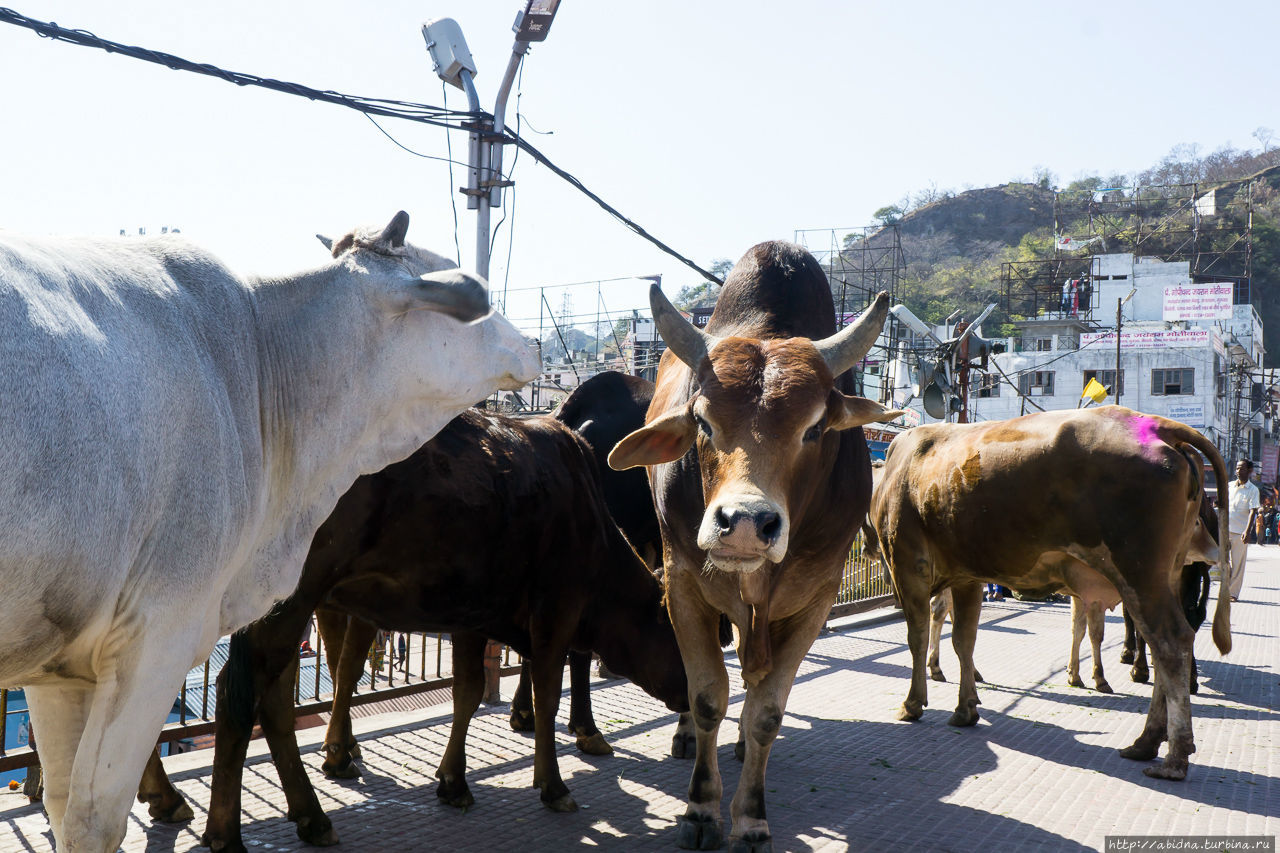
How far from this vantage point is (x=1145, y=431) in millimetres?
6750

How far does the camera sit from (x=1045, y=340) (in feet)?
193

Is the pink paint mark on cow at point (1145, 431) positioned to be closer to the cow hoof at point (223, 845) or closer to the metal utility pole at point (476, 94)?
the metal utility pole at point (476, 94)

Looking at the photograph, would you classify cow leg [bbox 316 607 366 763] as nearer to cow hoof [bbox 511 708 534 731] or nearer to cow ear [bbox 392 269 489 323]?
cow hoof [bbox 511 708 534 731]

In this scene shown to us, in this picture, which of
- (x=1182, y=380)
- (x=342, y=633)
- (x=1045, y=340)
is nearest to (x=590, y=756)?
(x=342, y=633)

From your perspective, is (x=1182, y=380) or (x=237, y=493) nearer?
(x=237, y=493)

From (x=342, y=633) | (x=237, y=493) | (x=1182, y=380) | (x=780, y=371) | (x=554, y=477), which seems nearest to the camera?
(x=237, y=493)

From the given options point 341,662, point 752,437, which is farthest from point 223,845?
point 752,437

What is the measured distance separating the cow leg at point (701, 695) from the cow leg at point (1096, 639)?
5.25m

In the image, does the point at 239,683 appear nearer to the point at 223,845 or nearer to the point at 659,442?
the point at 223,845

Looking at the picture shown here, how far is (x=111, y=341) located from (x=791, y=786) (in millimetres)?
4737

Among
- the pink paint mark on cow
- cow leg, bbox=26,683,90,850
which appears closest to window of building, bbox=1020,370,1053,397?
the pink paint mark on cow

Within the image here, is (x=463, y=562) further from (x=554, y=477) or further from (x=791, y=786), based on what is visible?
(x=791, y=786)

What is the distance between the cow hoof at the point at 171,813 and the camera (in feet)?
15.8

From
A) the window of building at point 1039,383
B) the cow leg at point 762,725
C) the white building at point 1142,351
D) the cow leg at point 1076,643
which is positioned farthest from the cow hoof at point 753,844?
the window of building at point 1039,383
